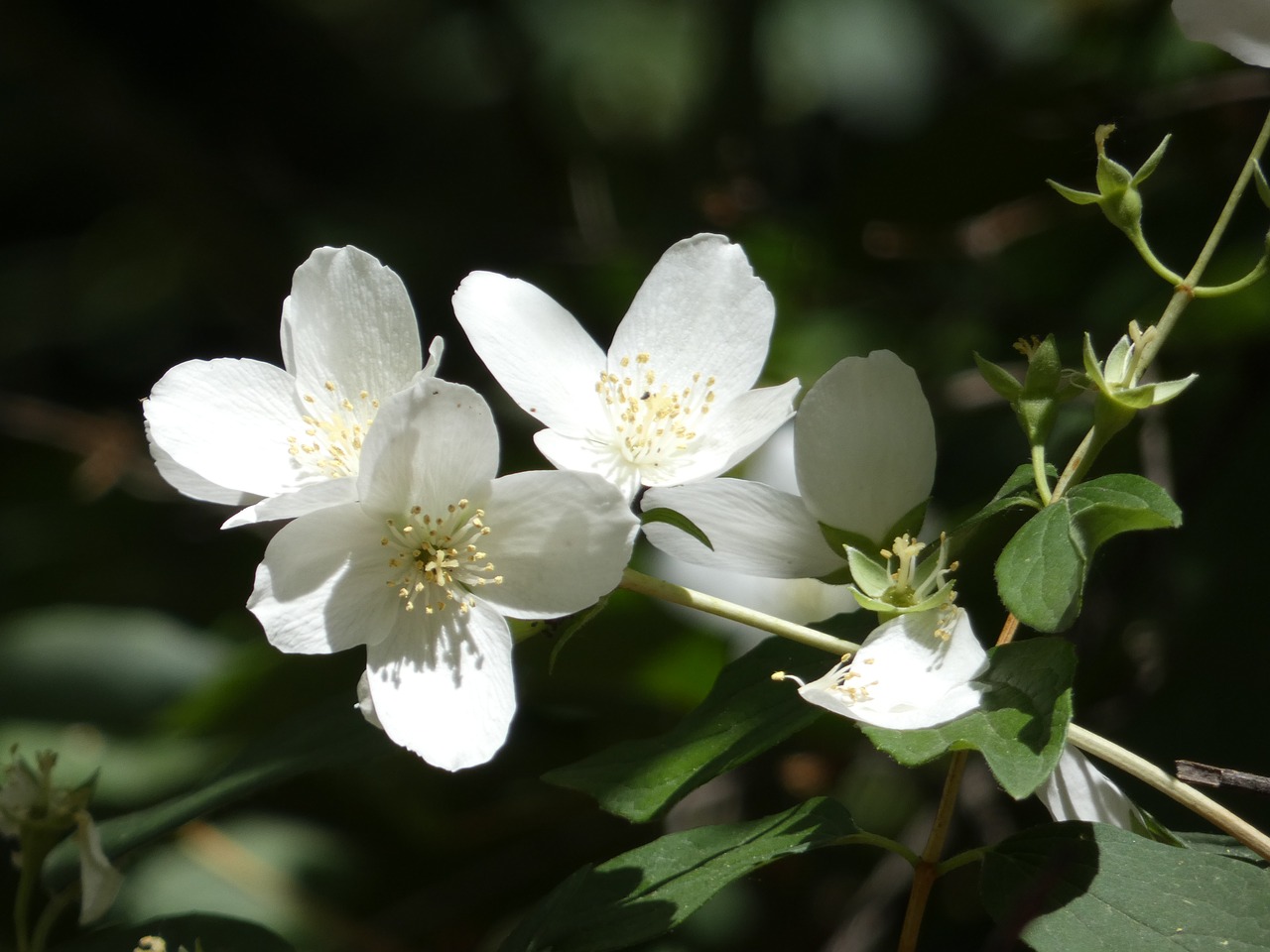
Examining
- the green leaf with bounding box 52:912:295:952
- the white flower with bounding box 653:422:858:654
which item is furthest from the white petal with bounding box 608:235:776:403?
the white flower with bounding box 653:422:858:654

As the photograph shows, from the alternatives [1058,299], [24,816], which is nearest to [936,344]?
[1058,299]

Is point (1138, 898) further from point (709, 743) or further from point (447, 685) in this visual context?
point (447, 685)

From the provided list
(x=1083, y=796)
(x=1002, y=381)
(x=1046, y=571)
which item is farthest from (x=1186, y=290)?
(x=1083, y=796)

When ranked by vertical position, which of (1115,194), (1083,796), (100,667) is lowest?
(100,667)

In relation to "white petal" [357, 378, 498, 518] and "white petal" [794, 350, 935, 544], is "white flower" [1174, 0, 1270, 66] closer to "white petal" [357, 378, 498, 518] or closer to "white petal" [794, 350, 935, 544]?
"white petal" [794, 350, 935, 544]

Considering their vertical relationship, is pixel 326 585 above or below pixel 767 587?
above

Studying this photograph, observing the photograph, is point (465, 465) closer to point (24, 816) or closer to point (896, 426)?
point (896, 426)

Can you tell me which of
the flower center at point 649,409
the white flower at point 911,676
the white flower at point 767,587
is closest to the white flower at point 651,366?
the flower center at point 649,409
